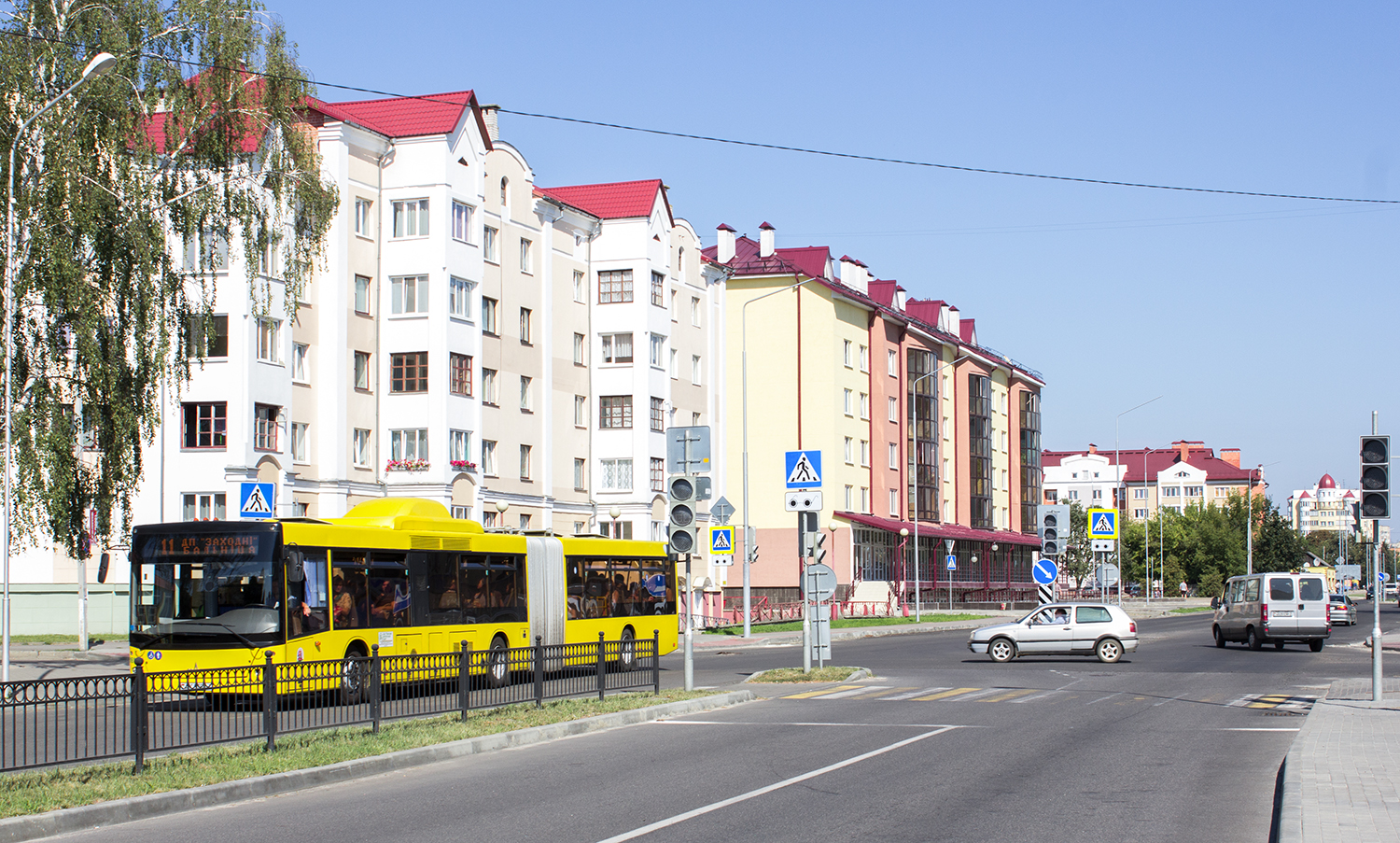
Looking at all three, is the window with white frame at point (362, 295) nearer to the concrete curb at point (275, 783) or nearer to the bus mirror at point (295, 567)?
the bus mirror at point (295, 567)

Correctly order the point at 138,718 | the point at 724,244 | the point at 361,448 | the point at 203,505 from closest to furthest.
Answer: the point at 138,718
the point at 203,505
the point at 361,448
the point at 724,244

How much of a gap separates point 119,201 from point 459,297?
67.4 ft

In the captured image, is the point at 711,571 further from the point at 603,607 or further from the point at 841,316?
the point at 603,607

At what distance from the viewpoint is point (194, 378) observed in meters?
39.5

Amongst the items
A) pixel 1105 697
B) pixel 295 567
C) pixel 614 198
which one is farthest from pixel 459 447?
pixel 1105 697

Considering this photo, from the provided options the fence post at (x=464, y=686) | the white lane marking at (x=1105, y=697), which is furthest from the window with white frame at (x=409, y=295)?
the fence post at (x=464, y=686)

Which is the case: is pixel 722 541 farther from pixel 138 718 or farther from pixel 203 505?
pixel 138 718

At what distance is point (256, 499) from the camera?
2402 cm

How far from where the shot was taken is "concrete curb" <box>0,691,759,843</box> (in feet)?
33.2

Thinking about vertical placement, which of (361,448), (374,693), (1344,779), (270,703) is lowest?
(1344,779)

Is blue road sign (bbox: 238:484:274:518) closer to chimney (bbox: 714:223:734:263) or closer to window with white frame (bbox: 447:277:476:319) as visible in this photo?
window with white frame (bbox: 447:277:476:319)

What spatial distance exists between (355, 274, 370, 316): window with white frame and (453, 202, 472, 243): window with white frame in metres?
3.27

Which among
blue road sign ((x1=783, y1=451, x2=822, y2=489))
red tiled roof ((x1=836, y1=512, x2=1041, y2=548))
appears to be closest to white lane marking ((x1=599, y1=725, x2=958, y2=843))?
blue road sign ((x1=783, y1=451, x2=822, y2=489))

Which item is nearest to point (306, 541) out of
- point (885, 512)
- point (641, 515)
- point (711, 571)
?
point (641, 515)
